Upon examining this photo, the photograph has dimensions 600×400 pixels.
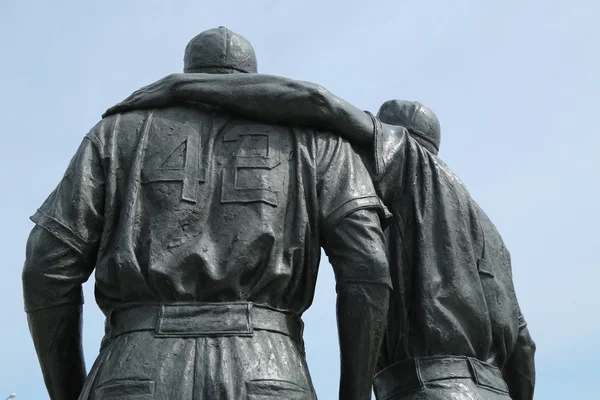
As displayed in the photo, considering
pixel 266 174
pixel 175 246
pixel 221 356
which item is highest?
pixel 266 174

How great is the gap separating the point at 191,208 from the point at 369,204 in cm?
93

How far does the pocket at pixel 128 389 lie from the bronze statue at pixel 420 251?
5.10 feet

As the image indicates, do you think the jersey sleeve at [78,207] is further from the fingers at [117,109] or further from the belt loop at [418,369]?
the belt loop at [418,369]

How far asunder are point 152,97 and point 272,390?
5.71 ft

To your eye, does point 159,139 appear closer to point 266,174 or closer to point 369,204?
point 266,174

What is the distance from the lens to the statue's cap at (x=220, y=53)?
7.36m

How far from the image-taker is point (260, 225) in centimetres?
666

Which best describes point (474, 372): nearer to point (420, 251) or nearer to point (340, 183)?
point (420, 251)

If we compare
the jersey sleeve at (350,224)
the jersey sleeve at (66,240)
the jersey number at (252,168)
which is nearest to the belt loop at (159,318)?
the jersey sleeve at (66,240)

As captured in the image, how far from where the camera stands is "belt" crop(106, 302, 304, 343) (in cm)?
650

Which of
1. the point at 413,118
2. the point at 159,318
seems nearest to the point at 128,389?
the point at 159,318

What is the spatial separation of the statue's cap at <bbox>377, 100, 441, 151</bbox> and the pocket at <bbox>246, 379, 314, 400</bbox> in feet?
10.4

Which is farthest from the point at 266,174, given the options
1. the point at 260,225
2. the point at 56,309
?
the point at 56,309

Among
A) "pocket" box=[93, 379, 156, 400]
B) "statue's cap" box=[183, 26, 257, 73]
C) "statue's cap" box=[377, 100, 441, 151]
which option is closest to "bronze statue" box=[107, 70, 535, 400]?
"statue's cap" box=[183, 26, 257, 73]
